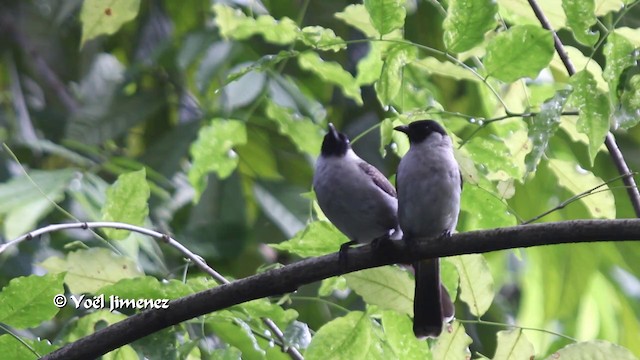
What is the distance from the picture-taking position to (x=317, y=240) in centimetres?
264

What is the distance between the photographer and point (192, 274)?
4.07 m

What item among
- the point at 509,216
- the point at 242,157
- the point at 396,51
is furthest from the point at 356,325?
the point at 242,157

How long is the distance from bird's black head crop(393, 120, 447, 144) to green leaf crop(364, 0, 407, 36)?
0.46 m

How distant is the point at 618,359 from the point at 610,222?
448 millimetres

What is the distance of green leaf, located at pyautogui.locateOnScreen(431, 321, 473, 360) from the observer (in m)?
2.42

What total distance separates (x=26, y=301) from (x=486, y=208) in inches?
46.9

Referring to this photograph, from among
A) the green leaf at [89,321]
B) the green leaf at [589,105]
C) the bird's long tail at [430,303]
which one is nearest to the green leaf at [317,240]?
the bird's long tail at [430,303]

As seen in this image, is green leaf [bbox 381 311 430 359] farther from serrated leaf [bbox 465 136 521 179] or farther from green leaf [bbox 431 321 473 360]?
serrated leaf [bbox 465 136 521 179]

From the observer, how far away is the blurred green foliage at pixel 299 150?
94.6 inches

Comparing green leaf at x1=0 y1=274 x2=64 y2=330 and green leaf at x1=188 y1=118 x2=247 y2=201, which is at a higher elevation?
green leaf at x1=0 y1=274 x2=64 y2=330

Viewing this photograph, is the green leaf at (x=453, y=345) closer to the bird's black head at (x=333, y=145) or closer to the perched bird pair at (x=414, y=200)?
the perched bird pair at (x=414, y=200)

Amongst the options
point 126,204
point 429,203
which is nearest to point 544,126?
point 429,203

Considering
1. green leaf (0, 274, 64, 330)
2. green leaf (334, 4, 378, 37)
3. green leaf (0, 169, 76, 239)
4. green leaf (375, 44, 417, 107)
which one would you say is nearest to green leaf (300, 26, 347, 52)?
green leaf (375, 44, 417, 107)

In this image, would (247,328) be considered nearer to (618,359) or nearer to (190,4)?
(618,359)
